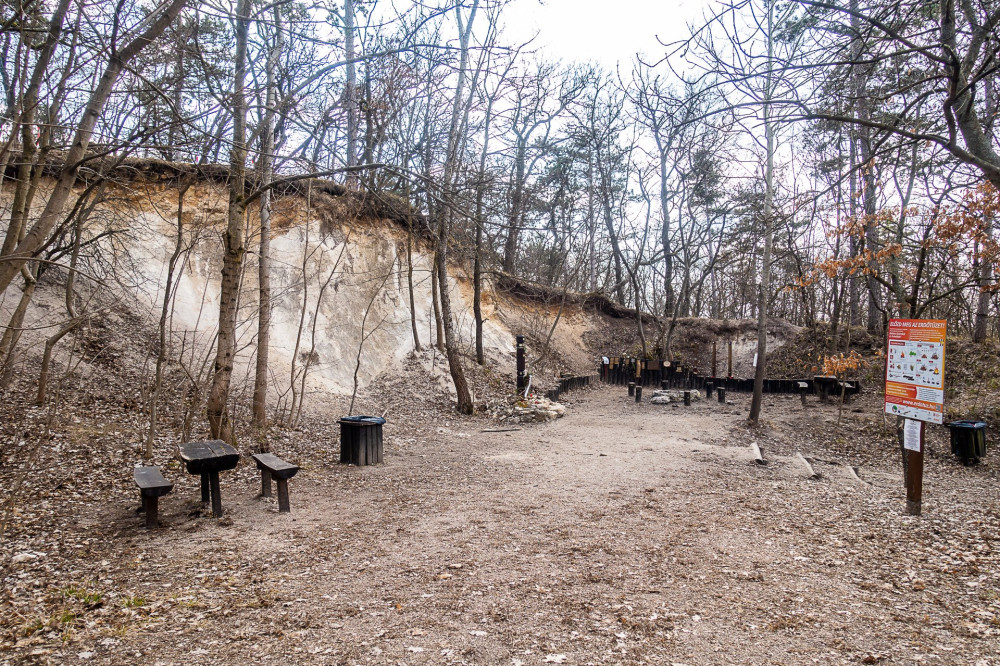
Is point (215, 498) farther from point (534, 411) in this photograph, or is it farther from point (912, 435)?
point (534, 411)

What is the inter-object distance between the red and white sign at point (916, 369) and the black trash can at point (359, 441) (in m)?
6.21

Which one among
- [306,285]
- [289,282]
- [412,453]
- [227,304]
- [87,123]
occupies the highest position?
[87,123]

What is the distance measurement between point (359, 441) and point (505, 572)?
4.14 meters

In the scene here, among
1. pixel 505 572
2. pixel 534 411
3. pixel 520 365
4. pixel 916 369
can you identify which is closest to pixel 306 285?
pixel 534 411

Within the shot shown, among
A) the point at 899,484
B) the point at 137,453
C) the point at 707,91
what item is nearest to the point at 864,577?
the point at 707,91

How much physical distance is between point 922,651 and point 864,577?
1074 mm

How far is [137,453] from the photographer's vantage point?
6.74 meters

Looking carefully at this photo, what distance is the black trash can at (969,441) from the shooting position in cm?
962

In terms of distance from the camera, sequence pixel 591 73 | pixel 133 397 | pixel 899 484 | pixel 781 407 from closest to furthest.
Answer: pixel 899 484 → pixel 133 397 → pixel 781 407 → pixel 591 73

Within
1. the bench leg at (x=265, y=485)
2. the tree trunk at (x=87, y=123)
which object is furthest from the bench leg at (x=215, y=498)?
the tree trunk at (x=87, y=123)

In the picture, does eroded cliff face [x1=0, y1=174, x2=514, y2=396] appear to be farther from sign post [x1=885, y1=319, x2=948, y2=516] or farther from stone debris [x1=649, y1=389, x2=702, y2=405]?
sign post [x1=885, y1=319, x2=948, y2=516]

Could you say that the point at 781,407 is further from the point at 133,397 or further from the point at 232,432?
the point at 133,397

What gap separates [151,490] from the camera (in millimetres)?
4551

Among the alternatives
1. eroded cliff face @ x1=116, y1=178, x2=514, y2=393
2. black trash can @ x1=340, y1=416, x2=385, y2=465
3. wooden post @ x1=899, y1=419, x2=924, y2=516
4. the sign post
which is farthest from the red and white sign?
eroded cliff face @ x1=116, y1=178, x2=514, y2=393
